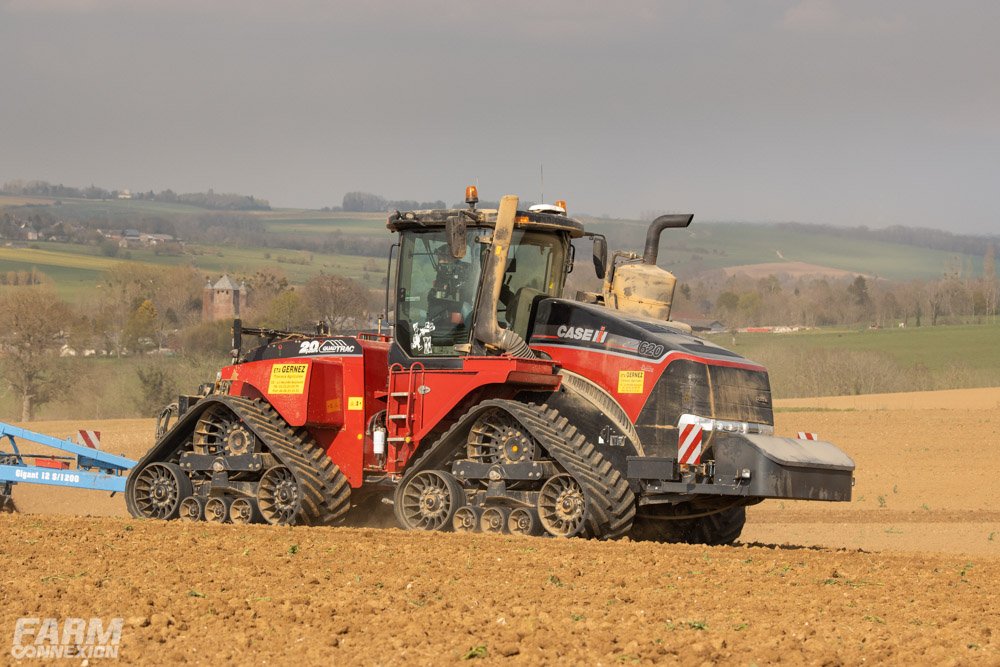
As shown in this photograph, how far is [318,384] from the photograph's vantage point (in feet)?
52.3

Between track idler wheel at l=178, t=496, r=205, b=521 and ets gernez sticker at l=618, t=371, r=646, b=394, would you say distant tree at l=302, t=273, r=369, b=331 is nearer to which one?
track idler wheel at l=178, t=496, r=205, b=521

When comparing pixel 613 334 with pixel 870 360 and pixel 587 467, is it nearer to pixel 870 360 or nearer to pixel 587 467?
pixel 587 467

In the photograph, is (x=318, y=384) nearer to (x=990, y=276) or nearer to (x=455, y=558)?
(x=455, y=558)

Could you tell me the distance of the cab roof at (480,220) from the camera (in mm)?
14648

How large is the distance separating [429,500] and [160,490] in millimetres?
4259

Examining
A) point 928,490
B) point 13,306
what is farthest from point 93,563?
point 13,306

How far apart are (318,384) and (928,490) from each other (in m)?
17.5

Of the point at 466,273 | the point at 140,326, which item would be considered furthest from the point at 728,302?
the point at 466,273

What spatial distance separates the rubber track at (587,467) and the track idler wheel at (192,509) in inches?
177

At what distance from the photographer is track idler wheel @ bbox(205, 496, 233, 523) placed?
52.9 feet

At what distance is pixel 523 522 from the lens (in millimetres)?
13695

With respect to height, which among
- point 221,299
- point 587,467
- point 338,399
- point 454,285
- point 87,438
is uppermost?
point 454,285

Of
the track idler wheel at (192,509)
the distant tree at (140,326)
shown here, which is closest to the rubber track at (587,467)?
the track idler wheel at (192,509)

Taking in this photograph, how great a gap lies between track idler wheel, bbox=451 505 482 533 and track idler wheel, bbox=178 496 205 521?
388cm
